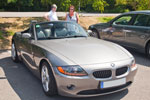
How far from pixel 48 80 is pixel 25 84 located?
1.08 meters

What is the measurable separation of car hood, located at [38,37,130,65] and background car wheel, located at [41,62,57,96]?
0.38m

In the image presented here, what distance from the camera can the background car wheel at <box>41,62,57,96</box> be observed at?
368 cm

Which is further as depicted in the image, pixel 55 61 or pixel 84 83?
pixel 55 61

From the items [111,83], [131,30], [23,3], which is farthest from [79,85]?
[23,3]

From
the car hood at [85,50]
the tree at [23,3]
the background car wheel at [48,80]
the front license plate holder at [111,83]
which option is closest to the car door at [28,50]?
the car hood at [85,50]

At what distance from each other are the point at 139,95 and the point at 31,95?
213 centimetres

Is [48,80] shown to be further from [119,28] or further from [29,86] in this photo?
[119,28]

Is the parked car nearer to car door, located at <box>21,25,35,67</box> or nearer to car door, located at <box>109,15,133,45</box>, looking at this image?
car door, located at <box>109,15,133,45</box>

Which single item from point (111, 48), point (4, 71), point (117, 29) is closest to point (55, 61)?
point (111, 48)

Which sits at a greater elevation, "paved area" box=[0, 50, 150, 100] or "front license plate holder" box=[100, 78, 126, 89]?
"front license plate holder" box=[100, 78, 126, 89]

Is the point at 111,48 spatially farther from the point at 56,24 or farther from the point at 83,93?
the point at 56,24

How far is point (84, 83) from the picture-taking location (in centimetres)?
339

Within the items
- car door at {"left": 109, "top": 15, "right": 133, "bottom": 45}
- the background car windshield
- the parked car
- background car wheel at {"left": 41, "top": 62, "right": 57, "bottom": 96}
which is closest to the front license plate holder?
background car wheel at {"left": 41, "top": 62, "right": 57, "bottom": 96}

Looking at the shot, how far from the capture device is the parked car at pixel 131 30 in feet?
22.4
